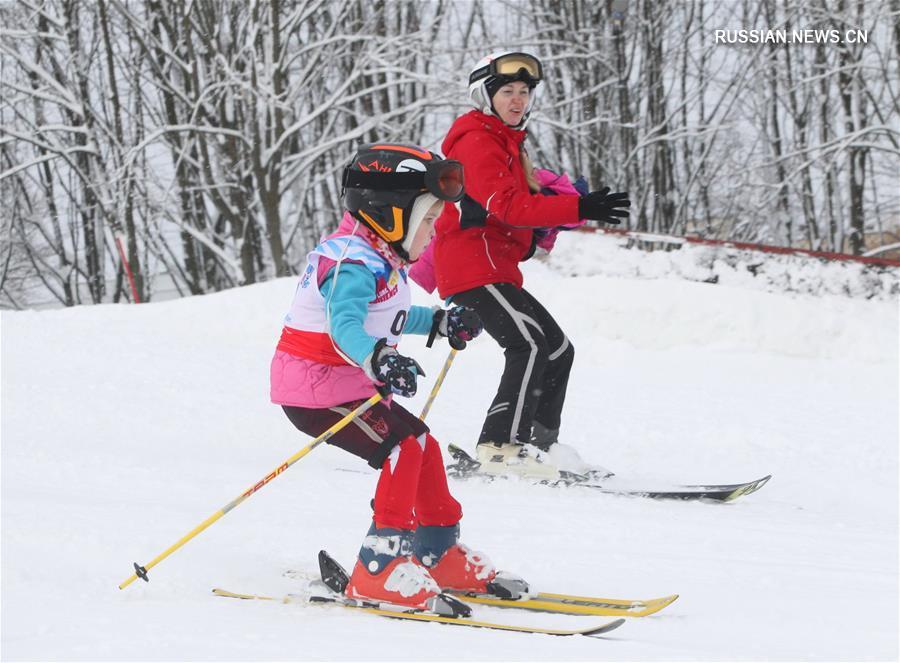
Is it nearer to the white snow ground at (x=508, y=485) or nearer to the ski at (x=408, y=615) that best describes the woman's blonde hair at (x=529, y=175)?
the white snow ground at (x=508, y=485)

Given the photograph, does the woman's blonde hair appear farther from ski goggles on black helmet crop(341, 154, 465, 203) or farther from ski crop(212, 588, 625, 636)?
ski crop(212, 588, 625, 636)

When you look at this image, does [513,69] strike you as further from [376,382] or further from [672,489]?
[376,382]

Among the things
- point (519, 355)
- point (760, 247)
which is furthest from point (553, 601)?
point (760, 247)

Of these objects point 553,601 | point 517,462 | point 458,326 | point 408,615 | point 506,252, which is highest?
point 506,252

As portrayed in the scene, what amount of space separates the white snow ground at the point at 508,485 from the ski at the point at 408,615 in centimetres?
6

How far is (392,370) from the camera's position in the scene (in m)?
3.10

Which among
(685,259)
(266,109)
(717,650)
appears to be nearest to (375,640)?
(717,650)

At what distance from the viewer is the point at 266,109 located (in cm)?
1653

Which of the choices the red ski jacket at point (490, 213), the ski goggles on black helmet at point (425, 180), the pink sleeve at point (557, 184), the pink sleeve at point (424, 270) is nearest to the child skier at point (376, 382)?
the ski goggles on black helmet at point (425, 180)

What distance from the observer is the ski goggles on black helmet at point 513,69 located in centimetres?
515

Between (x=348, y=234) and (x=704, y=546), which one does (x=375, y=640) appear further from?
(x=704, y=546)

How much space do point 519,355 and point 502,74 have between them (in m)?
1.48

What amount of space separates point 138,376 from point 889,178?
16165 millimetres

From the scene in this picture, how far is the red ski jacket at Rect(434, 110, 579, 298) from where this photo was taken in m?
4.88
